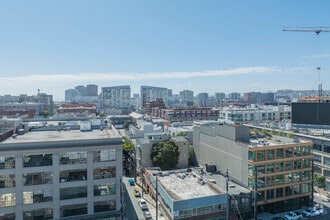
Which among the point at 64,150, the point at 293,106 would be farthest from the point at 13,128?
the point at 293,106

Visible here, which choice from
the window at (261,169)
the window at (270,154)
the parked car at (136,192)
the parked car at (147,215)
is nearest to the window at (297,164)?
the window at (270,154)

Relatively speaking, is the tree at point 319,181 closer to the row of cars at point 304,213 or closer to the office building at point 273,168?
the office building at point 273,168

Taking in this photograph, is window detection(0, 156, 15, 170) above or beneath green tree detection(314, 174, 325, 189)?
above

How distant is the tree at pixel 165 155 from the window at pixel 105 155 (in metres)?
25.8

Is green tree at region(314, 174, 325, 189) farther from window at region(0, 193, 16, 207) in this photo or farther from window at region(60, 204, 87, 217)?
window at region(0, 193, 16, 207)

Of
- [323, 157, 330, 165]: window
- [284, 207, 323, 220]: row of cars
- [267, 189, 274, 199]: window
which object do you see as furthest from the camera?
[323, 157, 330, 165]: window

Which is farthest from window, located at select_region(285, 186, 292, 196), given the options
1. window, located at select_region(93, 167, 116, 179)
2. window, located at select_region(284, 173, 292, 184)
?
A: window, located at select_region(93, 167, 116, 179)

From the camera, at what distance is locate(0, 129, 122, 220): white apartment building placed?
115 feet

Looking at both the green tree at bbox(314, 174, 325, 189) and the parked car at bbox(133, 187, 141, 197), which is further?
the green tree at bbox(314, 174, 325, 189)

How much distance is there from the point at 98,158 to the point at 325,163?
149ft

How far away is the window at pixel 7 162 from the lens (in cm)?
3488

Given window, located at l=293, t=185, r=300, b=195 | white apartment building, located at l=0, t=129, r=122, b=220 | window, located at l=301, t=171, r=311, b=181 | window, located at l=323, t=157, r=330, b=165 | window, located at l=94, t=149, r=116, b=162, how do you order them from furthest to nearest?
window, located at l=323, t=157, r=330, b=165 < window, located at l=301, t=171, r=311, b=181 < window, located at l=293, t=185, r=300, b=195 < window, located at l=94, t=149, r=116, b=162 < white apartment building, located at l=0, t=129, r=122, b=220

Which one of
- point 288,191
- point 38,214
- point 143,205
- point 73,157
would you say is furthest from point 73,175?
point 288,191

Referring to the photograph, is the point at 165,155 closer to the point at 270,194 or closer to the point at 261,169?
the point at 261,169
